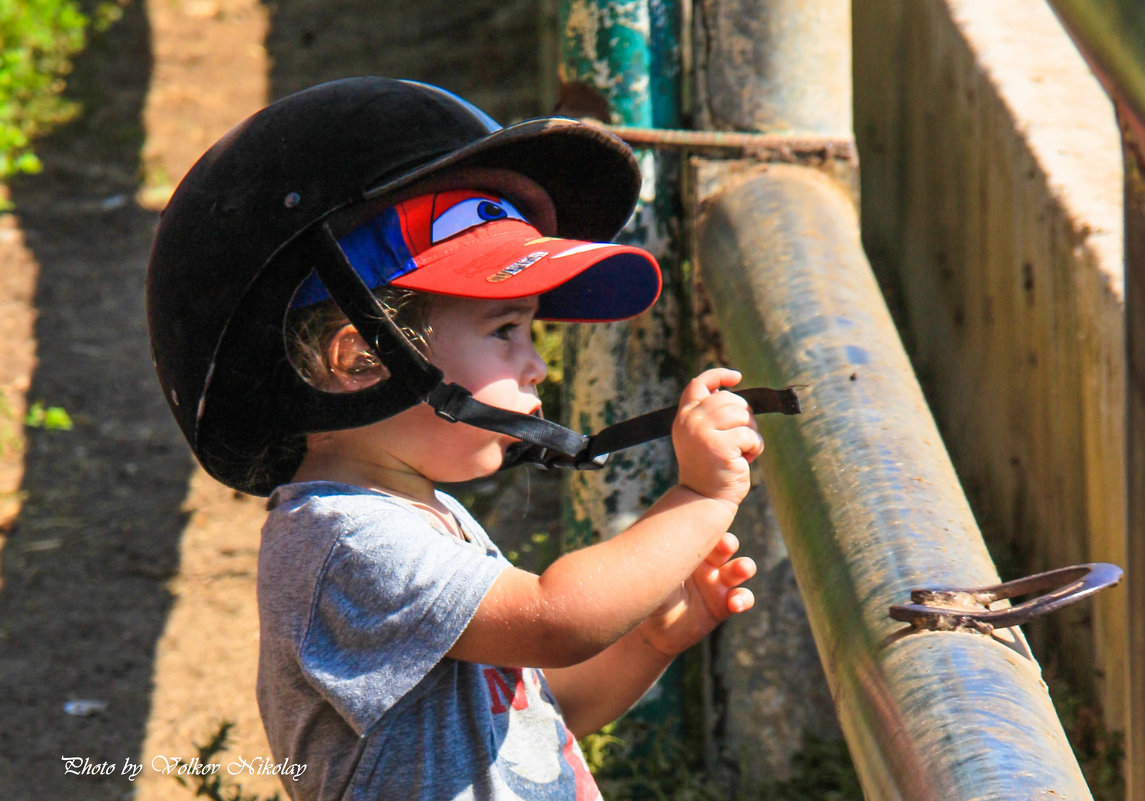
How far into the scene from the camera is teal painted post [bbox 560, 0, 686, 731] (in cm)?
272

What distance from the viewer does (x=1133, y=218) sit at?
145 centimetres

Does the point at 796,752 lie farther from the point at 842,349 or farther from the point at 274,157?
the point at 274,157

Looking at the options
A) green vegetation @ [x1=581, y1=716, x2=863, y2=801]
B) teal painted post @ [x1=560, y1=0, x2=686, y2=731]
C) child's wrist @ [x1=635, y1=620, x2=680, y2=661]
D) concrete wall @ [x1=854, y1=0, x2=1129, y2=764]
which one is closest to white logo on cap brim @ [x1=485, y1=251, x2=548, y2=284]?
child's wrist @ [x1=635, y1=620, x2=680, y2=661]

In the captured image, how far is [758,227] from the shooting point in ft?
7.75

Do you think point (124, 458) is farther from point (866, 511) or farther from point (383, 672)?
point (866, 511)

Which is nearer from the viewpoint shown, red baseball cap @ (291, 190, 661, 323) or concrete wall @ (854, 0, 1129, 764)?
red baseball cap @ (291, 190, 661, 323)

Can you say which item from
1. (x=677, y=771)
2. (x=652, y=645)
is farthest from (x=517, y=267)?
(x=677, y=771)

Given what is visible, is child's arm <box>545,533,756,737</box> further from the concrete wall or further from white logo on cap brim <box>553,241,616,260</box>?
the concrete wall

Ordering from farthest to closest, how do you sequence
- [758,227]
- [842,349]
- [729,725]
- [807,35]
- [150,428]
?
[150,428] → [729,725] → [807,35] → [758,227] → [842,349]

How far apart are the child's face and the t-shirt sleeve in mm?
195

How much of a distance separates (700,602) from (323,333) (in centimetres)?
68

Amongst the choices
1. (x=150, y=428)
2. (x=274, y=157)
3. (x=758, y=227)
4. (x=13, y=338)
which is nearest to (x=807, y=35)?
(x=758, y=227)

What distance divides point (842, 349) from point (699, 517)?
500mm

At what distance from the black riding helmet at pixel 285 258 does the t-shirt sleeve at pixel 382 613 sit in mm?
177
